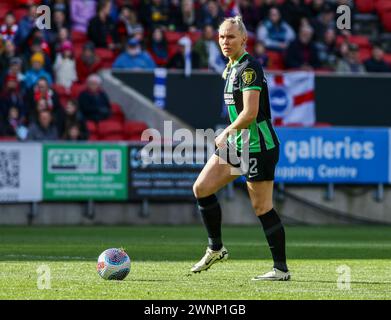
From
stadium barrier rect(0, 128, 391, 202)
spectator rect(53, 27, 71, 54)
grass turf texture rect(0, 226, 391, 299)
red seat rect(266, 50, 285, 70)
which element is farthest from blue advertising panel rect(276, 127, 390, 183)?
spectator rect(53, 27, 71, 54)

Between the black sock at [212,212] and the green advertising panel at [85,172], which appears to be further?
the green advertising panel at [85,172]

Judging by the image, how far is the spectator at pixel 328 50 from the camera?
25.6 meters

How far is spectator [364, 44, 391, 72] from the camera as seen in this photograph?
25.2 m

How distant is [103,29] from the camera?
78.3 ft

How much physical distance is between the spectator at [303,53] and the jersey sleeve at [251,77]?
14235mm

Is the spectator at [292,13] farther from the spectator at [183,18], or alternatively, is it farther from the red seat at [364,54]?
the spectator at [183,18]

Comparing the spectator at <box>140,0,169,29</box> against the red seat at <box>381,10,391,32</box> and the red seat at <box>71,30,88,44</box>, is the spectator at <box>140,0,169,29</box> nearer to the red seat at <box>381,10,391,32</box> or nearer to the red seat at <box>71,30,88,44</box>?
the red seat at <box>71,30,88,44</box>

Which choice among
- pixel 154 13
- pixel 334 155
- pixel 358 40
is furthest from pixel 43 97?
pixel 358 40

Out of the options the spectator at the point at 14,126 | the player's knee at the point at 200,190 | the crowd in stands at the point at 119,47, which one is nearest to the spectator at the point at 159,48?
the crowd in stands at the point at 119,47

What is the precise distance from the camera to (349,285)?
10062mm

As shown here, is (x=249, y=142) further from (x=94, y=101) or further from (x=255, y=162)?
(x=94, y=101)

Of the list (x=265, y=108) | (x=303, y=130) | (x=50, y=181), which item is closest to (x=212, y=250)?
(x=265, y=108)

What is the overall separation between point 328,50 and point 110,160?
6956 mm

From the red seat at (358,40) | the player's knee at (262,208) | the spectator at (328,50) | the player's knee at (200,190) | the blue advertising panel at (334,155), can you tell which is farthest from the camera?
the red seat at (358,40)
